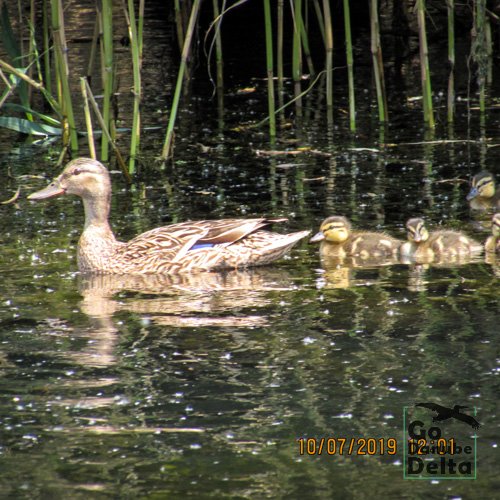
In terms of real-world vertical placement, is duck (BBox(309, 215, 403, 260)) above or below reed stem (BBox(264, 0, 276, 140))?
below

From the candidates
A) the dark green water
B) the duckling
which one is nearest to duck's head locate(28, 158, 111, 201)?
the dark green water

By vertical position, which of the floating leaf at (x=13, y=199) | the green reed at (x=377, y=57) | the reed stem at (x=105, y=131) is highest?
the green reed at (x=377, y=57)

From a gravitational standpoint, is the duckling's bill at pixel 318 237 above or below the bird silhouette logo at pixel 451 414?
above

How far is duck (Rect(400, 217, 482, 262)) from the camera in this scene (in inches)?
319

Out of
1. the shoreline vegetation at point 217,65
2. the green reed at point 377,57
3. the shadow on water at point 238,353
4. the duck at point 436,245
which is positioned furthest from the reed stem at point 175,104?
the duck at point 436,245

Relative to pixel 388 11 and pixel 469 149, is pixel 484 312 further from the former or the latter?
pixel 388 11

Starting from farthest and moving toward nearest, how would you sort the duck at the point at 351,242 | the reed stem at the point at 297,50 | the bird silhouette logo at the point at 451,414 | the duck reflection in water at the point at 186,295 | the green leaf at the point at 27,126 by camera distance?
the reed stem at the point at 297,50, the green leaf at the point at 27,126, the duck at the point at 351,242, the duck reflection in water at the point at 186,295, the bird silhouette logo at the point at 451,414

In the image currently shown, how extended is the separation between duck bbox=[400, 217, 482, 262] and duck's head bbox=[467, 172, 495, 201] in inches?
55.1

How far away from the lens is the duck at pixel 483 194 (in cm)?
949

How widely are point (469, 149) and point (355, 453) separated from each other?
6997 millimetres

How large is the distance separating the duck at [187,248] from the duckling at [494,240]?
50.8 inches

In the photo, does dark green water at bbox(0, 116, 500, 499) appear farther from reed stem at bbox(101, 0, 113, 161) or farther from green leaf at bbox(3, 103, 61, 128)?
green leaf at bbox(3, 103, 61, 128)

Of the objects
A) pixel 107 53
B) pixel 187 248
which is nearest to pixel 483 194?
pixel 187 248

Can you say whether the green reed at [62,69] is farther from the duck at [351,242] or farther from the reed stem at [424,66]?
the reed stem at [424,66]
